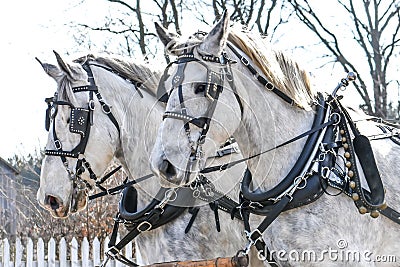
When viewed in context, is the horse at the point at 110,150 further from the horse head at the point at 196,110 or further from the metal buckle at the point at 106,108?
the horse head at the point at 196,110

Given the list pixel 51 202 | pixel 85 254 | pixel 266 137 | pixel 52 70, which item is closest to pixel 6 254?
pixel 85 254


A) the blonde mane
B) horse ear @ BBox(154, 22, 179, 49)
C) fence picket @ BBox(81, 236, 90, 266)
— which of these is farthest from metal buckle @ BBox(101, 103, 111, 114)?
fence picket @ BBox(81, 236, 90, 266)

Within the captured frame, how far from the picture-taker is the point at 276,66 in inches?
148

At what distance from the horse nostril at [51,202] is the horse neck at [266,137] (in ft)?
4.48

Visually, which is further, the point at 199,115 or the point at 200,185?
the point at 200,185

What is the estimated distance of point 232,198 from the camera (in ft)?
14.7

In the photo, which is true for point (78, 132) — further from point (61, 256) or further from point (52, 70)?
point (61, 256)

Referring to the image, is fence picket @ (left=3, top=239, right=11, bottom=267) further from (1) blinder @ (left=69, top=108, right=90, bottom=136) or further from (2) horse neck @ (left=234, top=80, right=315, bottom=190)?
(2) horse neck @ (left=234, top=80, right=315, bottom=190)

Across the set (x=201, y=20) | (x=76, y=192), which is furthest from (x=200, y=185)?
(x=201, y=20)

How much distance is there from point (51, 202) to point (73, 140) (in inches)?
16.2

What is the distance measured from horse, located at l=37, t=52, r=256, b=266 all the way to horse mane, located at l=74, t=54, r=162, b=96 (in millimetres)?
11

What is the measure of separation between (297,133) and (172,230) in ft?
3.76

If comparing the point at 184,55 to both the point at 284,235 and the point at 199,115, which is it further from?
the point at 284,235

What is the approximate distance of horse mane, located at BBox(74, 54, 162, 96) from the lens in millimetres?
4785
